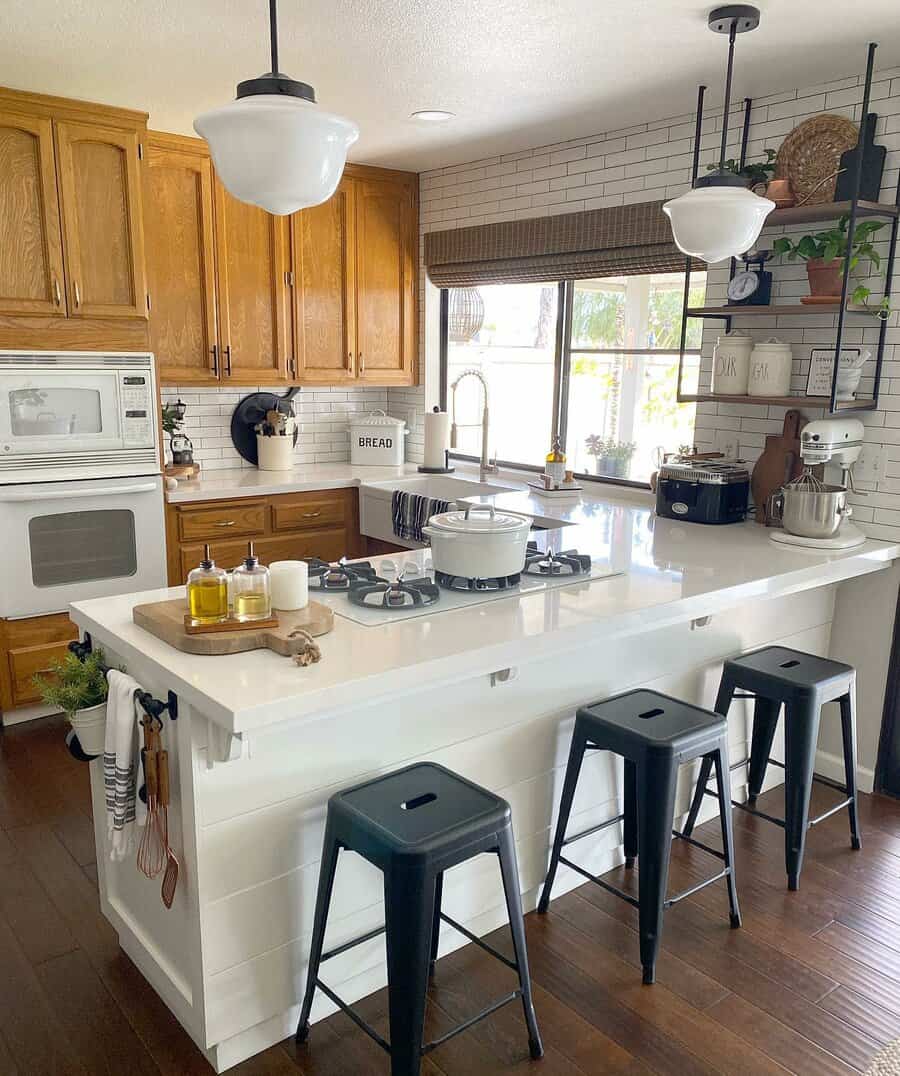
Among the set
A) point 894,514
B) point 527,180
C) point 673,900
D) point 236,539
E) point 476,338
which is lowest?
point 673,900

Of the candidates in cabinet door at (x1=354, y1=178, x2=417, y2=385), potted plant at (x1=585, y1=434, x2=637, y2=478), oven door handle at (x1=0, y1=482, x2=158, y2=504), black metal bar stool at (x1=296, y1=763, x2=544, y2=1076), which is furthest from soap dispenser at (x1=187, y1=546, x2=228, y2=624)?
cabinet door at (x1=354, y1=178, x2=417, y2=385)

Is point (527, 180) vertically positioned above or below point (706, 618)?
above

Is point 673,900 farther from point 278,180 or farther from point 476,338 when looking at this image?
point 476,338

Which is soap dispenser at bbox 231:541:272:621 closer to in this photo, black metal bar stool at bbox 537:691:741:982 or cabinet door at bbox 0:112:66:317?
black metal bar stool at bbox 537:691:741:982

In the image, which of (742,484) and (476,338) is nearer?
(742,484)

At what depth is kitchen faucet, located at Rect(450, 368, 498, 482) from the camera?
4543mm

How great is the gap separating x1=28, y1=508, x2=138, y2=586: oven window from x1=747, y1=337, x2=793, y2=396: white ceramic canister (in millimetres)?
2634

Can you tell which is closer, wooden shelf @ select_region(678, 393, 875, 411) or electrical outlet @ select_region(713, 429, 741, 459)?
wooden shelf @ select_region(678, 393, 875, 411)

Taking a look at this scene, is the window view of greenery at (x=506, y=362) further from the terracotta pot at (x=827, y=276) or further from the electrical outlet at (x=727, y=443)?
the terracotta pot at (x=827, y=276)

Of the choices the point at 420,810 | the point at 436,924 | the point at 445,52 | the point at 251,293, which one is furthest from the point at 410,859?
the point at 251,293

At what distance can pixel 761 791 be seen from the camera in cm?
330

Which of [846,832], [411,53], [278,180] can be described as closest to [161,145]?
[411,53]

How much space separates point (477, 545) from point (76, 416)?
2208mm

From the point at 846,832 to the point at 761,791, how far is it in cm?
32
